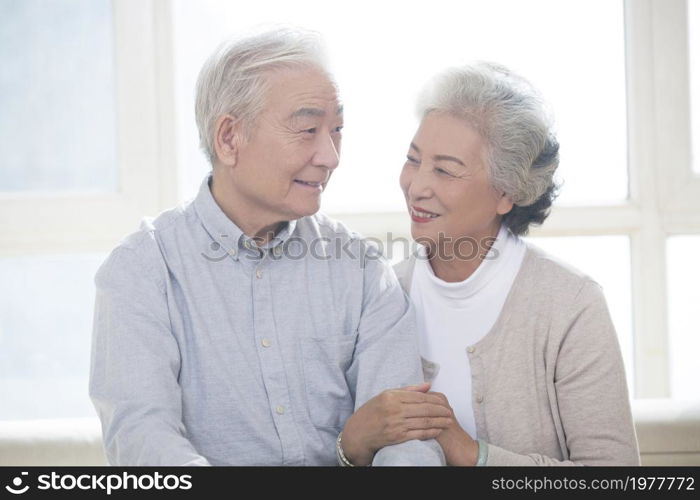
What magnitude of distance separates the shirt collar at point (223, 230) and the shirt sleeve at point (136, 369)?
16 cm

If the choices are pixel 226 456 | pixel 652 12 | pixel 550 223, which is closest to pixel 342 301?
pixel 226 456

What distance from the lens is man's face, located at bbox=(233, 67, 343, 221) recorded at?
194 centimetres

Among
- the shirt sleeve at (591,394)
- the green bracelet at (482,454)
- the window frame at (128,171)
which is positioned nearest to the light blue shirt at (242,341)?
the green bracelet at (482,454)

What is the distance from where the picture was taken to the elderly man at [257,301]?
189cm

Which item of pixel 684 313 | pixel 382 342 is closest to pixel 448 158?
pixel 382 342

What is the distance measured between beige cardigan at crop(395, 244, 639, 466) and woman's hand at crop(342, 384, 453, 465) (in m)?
0.19

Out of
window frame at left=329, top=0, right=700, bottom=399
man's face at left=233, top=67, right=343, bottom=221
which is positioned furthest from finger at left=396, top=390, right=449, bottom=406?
window frame at left=329, top=0, right=700, bottom=399

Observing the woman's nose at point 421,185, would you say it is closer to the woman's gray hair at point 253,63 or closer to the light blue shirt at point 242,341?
the light blue shirt at point 242,341

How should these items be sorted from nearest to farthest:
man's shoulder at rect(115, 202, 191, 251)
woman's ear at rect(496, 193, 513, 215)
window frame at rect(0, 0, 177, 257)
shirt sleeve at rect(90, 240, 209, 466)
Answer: shirt sleeve at rect(90, 240, 209, 466)
man's shoulder at rect(115, 202, 191, 251)
woman's ear at rect(496, 193, 513, 215)
window frame at rect(0, 0, 177, 257)

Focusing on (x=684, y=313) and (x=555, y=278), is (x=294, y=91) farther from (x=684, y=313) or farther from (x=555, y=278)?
→ (x=684, y=313)

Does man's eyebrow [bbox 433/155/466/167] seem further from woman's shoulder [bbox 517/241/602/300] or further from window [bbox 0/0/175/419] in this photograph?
window [bbox 0/0/175/419]

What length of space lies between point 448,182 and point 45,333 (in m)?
1.80

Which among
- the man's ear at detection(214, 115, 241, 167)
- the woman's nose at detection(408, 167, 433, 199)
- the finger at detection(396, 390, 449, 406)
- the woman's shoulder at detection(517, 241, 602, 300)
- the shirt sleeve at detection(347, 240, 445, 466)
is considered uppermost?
the man's ear at detection(214, 115, 241, 167)

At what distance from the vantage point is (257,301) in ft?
6.42
